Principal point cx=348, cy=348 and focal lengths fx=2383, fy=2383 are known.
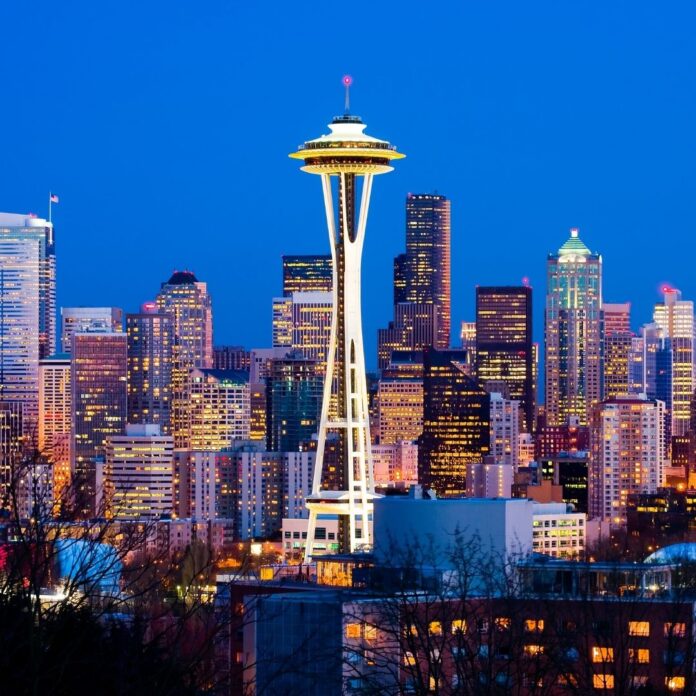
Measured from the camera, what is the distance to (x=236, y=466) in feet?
511

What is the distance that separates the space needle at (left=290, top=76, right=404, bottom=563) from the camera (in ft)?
329

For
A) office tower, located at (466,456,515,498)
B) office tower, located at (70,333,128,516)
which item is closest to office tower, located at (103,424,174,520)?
office tower, located at (466,456,515,498)

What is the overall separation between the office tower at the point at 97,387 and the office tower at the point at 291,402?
14162mm

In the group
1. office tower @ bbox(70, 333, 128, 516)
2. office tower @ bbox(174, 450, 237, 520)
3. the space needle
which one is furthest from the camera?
office tower @ bbox(70, 333, 128, 516)

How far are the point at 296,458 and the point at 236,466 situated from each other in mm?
4108

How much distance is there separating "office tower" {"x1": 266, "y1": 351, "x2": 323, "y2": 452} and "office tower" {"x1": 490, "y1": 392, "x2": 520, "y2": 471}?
1441cm

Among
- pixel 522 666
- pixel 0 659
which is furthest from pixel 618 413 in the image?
pixel 0 659

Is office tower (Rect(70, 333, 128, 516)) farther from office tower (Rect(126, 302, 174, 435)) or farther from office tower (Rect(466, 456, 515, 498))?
office tower (Rect(466, 456, 515, 498))

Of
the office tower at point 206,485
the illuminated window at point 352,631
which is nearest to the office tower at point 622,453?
the office tower at point 206,485

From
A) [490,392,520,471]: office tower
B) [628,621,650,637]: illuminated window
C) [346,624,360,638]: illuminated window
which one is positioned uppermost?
[490,392,520,471]: office tower

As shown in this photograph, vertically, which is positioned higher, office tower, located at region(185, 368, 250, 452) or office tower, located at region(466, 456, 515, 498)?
office tower, located at region(185, 368, 250, 452)

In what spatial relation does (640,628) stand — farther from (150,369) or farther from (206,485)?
(150,369)

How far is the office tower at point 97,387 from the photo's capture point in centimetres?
18388

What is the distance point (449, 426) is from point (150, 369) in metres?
27.4
